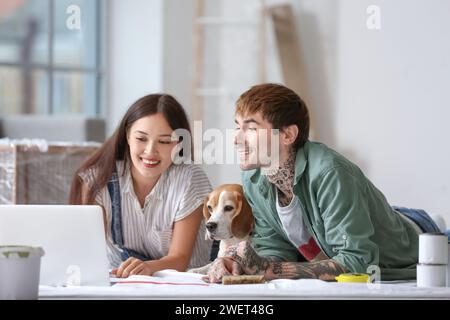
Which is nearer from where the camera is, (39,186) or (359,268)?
(359,268)

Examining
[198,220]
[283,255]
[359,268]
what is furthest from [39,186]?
[359,268]

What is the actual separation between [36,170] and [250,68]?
7.17 feet

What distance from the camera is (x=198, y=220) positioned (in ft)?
7.38

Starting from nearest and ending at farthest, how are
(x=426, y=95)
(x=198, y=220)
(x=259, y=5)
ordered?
(x=198, y=220), (x=426, y=95), (x=259, y=5)

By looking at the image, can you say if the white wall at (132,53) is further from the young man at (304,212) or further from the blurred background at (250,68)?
the young man at (304,212)

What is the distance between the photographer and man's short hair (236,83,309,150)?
1945mm

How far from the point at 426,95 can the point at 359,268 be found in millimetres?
2332

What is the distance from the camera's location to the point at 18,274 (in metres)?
1.46

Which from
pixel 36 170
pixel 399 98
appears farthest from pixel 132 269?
pixel 399 98

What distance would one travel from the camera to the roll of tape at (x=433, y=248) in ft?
5.48

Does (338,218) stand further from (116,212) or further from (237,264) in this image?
(116,212)

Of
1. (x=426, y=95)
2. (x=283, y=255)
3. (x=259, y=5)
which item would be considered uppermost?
(x=259, y=5)

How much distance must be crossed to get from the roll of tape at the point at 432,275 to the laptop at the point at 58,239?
60 cm
